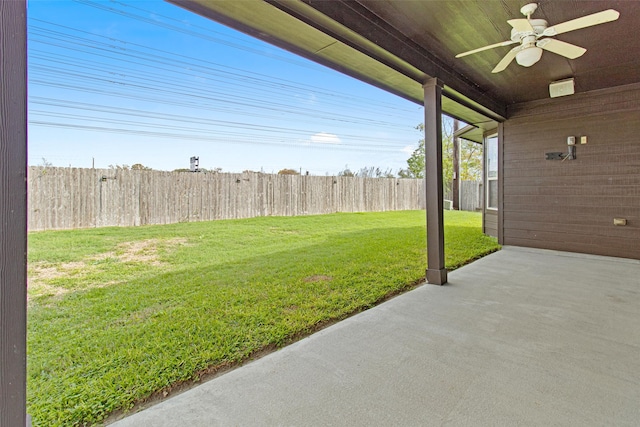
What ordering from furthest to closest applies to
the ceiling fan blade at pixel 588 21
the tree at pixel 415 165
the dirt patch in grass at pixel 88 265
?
the tree at pixel 415 165, the dirt patch in grass at pixel 88 265, the ceiling fan blade at pixel 588 21

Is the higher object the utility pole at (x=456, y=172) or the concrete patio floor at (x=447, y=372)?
the utility pole at (x=456, y=172)

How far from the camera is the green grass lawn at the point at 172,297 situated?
5.86 feet

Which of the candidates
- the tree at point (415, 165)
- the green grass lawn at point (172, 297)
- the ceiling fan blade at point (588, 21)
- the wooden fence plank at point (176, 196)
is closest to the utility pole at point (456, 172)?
the wooden fence plank at point (176, 196)

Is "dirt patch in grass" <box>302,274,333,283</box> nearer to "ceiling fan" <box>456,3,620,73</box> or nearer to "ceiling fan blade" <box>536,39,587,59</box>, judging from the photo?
"ceiling fan" <box>456,3,620,73</box>

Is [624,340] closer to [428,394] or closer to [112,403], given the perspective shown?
→ [428,394]

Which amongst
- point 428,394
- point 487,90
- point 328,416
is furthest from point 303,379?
point 487,90

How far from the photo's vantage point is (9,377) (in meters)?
0.96

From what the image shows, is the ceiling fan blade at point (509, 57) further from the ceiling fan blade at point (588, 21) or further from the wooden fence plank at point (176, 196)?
the wooden fence plank at point (176, 196)

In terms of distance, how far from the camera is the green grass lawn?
5.86 feet

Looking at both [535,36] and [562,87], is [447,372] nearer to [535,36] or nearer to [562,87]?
[535,36]

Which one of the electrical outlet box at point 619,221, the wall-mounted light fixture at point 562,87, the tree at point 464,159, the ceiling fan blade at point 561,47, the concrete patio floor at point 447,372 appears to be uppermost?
the tree at point 464,159

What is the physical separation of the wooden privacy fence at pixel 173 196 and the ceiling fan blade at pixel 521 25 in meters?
6.77

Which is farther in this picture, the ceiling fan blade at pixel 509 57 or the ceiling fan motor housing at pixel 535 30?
the ceiling fan blade at pixel 509 57

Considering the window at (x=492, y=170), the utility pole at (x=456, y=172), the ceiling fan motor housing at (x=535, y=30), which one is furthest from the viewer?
the utility pole at (x=456, y=172)
